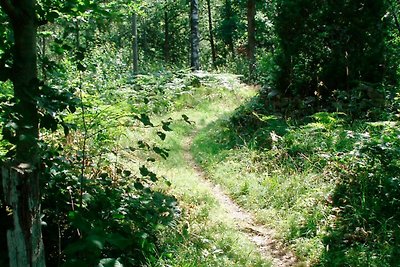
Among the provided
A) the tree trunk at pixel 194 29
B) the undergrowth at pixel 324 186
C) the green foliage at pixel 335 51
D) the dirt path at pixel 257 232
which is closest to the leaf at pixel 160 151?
the dirt path at pixel 257 232

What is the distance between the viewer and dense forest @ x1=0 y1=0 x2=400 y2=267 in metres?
2.61

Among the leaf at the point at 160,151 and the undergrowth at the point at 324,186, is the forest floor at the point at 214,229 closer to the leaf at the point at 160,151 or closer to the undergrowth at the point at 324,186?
the undergrowth at the point at 324,186

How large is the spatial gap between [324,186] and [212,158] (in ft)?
9.83

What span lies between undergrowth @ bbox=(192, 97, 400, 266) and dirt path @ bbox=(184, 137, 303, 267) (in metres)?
0.13

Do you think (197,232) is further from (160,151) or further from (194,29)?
(194,29)

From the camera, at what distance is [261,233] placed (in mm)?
5523

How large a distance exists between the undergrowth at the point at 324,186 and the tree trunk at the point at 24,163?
11.0 feet

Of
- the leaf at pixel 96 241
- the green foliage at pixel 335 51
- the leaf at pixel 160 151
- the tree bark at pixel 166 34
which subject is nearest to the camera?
the leaf at pixel 96 241

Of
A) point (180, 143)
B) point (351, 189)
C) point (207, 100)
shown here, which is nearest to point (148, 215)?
point (351, 189)

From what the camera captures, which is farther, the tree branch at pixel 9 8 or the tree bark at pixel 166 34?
the tree bark at pixel 166 34

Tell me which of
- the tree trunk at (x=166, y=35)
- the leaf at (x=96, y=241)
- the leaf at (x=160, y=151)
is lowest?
the leaf at (x=96, y=241)

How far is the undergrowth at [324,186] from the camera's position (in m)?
4.71

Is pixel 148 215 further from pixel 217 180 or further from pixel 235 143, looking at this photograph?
pixel 235 143

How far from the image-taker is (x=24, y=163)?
2527 mm
